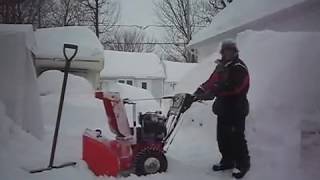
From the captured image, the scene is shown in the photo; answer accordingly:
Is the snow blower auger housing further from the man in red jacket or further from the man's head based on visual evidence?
the man's head

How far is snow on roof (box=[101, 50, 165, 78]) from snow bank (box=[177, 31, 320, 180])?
97.8 ft

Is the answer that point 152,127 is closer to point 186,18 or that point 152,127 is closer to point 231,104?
point 231,104

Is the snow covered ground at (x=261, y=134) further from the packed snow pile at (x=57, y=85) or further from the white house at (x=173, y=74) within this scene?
the white house at (x=173, y=74)

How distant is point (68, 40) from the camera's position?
21734 millimetres

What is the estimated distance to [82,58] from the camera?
2209 centimetres

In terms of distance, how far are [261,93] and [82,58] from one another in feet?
50.3

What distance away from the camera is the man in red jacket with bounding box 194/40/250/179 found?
5.57 meters

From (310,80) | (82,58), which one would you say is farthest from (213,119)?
(82,58)

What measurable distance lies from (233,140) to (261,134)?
1309mm

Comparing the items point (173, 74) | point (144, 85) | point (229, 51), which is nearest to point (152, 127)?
point (229, 51)

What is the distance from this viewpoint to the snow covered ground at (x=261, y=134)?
573 cm

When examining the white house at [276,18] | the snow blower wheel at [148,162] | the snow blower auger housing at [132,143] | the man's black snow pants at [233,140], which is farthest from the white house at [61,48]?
the man's black snow pants at [233,140]

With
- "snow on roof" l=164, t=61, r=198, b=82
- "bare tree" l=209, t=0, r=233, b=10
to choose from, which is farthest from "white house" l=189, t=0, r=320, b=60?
"snow on roof" l=164, t=61, r=198, b=82

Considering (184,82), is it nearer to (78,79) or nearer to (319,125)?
(78,79)
